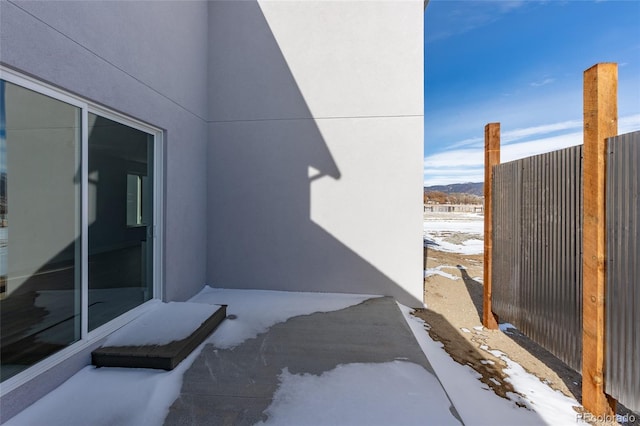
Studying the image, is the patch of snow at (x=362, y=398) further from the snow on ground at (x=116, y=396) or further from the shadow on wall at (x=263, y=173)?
the shadow on wall at (x=263, y=173)

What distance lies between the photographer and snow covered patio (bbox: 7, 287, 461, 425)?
160 cm

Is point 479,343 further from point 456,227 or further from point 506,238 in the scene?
point 456,227

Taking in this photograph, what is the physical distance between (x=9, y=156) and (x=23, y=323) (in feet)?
3.68

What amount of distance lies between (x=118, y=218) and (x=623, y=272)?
4.26 metres

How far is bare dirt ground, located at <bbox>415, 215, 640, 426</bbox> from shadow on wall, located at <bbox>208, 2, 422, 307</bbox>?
94cm

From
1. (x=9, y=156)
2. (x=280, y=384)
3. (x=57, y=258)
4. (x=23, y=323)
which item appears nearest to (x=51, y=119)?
(x=9, y=156)

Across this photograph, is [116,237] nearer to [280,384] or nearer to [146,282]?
[146,282]

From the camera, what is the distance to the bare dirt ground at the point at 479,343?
2.38m

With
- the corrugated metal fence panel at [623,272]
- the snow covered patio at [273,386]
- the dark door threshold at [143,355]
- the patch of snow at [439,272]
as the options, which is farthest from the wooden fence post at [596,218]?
the patch of snow at [439,272]

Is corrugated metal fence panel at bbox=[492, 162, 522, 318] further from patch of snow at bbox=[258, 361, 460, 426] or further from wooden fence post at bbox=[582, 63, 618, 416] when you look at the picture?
patch of snow at bbox=[258, 361, 460, 426]

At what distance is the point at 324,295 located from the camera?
154 inches

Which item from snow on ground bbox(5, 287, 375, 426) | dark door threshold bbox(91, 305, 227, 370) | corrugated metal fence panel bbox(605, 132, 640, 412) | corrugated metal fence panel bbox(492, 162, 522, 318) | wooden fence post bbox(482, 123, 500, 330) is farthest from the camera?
wooden fence post bbox(482, 123, 500, 330)

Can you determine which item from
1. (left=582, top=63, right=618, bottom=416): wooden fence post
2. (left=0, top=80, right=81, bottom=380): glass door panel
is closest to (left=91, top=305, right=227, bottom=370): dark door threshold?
(left=0, top=80, right=81, bottom=380): glass door panel

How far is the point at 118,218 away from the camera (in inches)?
111
